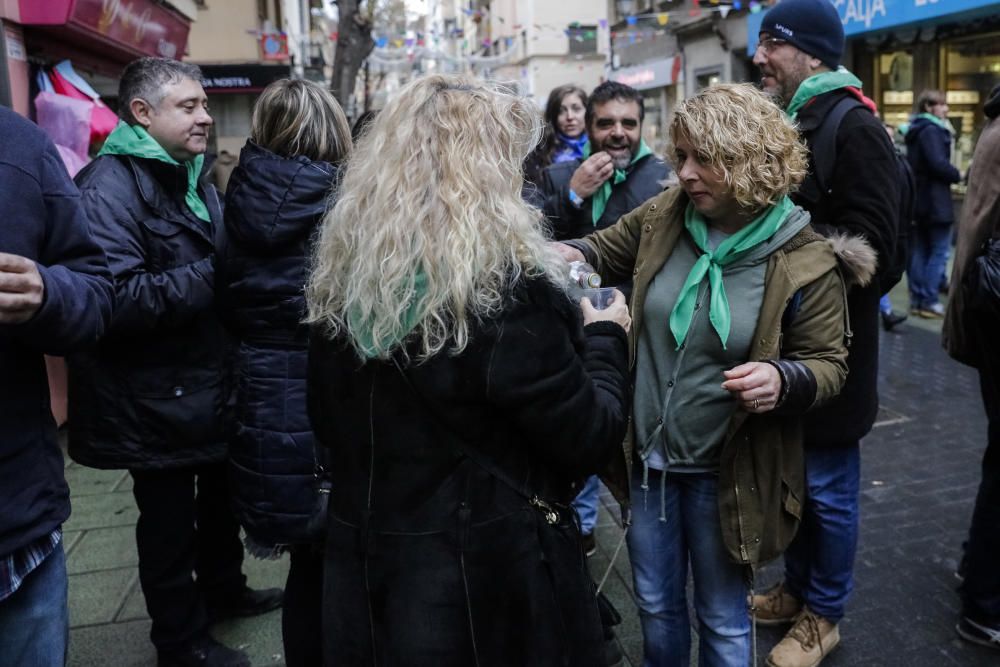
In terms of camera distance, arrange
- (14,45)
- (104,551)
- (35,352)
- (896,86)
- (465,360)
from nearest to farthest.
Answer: (465,360) < (35,352) < (104,551) < (14,45) < (896,86)

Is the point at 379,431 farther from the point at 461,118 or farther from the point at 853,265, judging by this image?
the point at 853,265

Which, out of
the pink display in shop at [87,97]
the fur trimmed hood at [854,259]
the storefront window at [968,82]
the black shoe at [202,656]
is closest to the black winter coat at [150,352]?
the black shoe at [202,656]

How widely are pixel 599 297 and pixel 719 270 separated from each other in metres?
0.44

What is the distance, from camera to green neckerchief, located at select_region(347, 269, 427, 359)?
5.57 ft

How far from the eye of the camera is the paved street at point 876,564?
10.6 feet

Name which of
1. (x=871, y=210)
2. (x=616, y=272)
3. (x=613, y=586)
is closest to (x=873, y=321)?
(x=871, y=210)

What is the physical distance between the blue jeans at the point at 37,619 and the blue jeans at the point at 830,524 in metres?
2.26

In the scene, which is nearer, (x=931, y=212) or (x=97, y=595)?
(x=97, y=595)

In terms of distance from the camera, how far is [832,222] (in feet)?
9.07

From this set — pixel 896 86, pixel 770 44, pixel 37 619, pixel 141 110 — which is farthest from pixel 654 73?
pixel 37 619

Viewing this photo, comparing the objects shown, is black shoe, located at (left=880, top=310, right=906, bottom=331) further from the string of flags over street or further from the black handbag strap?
the string of flags over street

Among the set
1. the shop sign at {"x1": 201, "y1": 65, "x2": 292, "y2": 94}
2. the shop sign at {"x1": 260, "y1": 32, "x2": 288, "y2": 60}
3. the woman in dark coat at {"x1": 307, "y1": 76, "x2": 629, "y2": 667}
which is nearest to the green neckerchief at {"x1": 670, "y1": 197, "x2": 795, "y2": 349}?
the woman in dark coat at {"x1": 307, "y1": 76, "x2": 629, "y2": 667}

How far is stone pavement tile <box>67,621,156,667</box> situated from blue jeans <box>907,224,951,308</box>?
7.67 metres

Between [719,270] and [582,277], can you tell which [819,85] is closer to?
[719,270]
